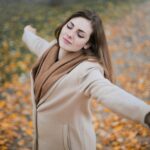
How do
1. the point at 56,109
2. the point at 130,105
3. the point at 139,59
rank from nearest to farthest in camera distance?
the point at 130,105
the point at 56,109
the point at 139,59

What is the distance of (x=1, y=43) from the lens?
17.7 feet

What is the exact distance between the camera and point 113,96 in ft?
5.34

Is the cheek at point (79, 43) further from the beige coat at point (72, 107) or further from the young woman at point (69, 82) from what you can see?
the beige coat at point (72, 107)

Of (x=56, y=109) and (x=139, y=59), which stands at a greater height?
(x=56, y=109)

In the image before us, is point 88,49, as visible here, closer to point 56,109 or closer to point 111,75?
point 111,75

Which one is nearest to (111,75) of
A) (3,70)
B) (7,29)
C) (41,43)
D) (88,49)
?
(88,49)

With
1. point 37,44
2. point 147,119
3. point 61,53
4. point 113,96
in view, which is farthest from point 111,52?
point 147,119

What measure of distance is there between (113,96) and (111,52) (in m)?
4.33

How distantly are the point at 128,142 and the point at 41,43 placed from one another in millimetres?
1684

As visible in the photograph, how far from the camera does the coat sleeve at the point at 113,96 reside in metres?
1.52

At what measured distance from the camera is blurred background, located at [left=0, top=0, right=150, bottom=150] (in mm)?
3842

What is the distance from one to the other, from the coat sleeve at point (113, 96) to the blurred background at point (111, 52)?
6.27 feet

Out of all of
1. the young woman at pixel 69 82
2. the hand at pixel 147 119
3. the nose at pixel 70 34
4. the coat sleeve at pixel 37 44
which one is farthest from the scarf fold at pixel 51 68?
the hand at pixel 147 119

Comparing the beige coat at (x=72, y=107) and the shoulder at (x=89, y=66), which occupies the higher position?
the shoulder at (x=89, y=66)
